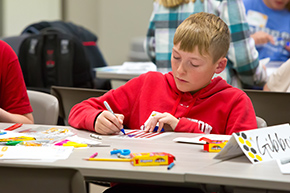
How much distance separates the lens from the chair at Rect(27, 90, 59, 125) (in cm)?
215

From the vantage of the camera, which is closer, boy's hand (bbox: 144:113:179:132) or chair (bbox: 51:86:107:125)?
boy's hand (bbox: 144:113:179:132)

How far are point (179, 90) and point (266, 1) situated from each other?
2343mm

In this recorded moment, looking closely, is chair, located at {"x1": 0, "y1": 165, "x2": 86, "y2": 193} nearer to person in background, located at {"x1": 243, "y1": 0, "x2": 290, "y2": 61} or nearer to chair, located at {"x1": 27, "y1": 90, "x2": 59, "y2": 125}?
chair, located at {"x1": 27, "y1": 90, "x2": 59, "y2": 125}

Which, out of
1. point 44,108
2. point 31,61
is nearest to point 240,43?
point 44,108

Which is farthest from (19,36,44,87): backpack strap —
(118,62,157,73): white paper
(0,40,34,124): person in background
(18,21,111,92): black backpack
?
(0,40,34,124): person in background

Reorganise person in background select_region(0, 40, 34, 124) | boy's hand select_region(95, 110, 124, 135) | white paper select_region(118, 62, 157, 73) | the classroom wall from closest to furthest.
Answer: boy's hand select_region(95, 110, 124, 135)
person in background select_region(0, 40, 34, 124)
white paper select_region(118, 62, 157, 73)
the classroom wall

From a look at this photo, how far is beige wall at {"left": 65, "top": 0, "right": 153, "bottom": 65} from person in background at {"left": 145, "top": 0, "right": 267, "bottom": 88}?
4213 millimetres

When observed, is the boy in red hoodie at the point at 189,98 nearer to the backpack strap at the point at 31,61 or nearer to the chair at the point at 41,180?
the chair at the point at 41,180

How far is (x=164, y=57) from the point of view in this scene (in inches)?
118

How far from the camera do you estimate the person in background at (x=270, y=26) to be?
3820mm

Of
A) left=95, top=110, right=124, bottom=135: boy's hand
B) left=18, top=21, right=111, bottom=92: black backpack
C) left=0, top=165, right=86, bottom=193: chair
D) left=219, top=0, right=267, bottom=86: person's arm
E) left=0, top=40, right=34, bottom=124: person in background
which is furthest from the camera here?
left=18, top=21, right=111, bottom=92: black backpack

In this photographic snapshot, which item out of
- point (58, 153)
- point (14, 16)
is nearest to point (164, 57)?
point (58, 153)

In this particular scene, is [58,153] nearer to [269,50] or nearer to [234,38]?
[234,38]

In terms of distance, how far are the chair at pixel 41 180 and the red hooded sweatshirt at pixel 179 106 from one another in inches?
25.6
